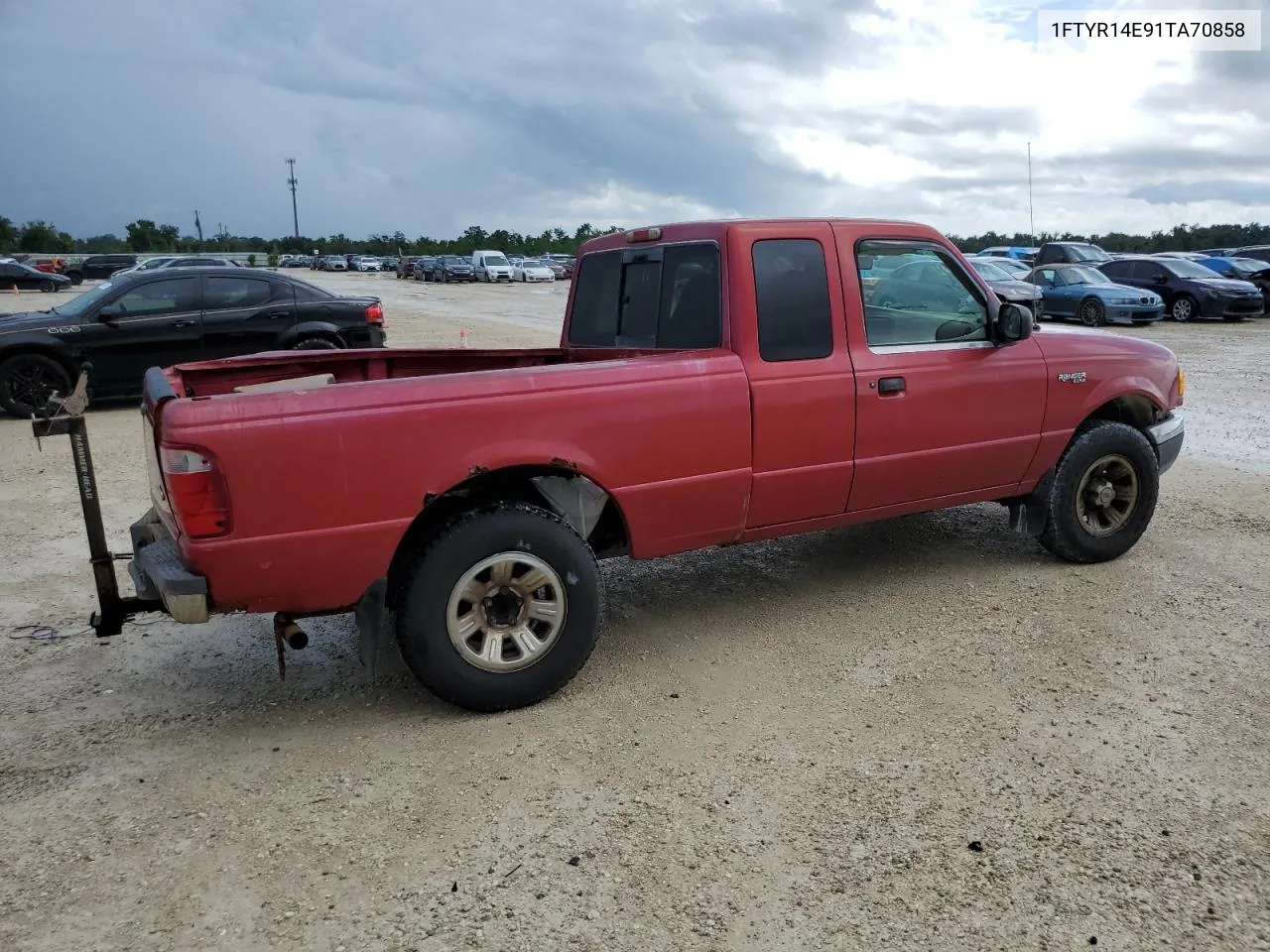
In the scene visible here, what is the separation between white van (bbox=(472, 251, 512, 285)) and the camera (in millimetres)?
49750

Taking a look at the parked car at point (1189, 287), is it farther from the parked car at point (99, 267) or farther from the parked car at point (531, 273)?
the parked car at point (99, 267)

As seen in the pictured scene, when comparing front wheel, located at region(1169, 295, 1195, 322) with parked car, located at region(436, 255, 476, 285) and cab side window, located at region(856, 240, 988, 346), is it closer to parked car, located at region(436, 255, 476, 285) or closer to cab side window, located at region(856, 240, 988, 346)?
cab side window, located at region(856, 240, 988, 346)

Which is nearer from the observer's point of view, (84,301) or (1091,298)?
(84,301)

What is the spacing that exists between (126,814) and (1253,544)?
595 cm

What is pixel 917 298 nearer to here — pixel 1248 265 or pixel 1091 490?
pixel 1091 490

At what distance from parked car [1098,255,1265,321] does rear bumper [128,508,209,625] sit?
23009mm

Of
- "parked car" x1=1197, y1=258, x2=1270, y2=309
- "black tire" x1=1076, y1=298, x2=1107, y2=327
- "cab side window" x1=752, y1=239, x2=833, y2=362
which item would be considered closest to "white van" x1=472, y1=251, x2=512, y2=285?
"parked car" x1=1197, y1=258, x2=1270, y2=309

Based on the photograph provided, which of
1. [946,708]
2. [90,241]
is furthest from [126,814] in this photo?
[90,241]

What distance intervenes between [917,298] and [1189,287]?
20244mm

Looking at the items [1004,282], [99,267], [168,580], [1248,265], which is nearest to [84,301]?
[168,580]

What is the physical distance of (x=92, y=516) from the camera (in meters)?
3.69

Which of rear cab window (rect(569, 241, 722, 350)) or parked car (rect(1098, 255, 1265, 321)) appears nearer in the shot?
rear cab window (rect(569, 241, 722, 350))

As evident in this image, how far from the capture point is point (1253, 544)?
5.82 meters

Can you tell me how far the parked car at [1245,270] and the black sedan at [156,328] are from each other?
71.4 feet
